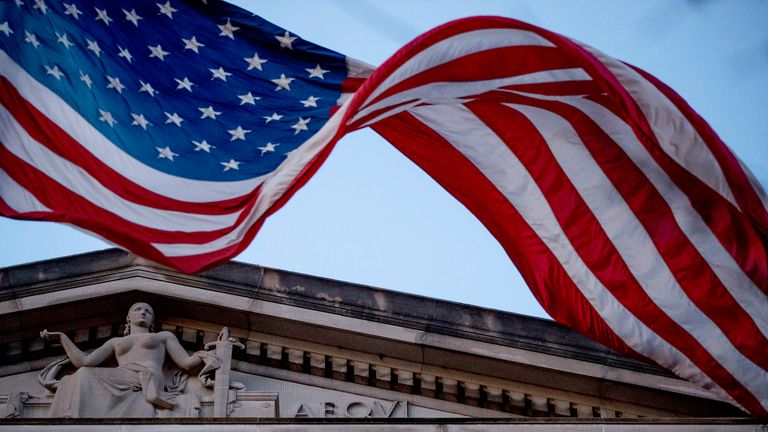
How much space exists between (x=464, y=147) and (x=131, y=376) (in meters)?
4.93

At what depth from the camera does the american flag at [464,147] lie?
813 inches

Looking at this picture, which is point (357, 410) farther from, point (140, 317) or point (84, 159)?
point (84, 159)

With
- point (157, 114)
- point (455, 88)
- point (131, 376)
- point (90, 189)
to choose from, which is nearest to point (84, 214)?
point (90, 189)

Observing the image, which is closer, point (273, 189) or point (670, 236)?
point (273, 189)

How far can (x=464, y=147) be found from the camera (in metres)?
21.7

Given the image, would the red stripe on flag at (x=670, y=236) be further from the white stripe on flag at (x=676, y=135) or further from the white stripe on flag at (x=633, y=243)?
the white stripe on flag at (x=676, y=135)

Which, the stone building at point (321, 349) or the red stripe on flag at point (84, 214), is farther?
the stone building at point (321, 349)

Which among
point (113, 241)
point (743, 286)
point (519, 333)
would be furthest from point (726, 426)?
point (113, 241)

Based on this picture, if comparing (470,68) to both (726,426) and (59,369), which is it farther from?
(59,369)

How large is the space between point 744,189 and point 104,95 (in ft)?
22.6

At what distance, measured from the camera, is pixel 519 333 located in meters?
24.1

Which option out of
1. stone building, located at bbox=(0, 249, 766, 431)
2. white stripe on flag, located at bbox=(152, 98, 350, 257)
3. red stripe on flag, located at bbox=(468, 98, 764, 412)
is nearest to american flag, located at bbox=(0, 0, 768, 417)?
red stripe on flag, located at bbox=(468, 98, 764, 412)

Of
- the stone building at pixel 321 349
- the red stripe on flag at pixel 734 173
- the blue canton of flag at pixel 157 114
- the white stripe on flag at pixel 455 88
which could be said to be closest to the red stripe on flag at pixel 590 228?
the white stripe on flag at pixel 455 88

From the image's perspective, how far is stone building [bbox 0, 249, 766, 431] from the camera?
23812 mm
